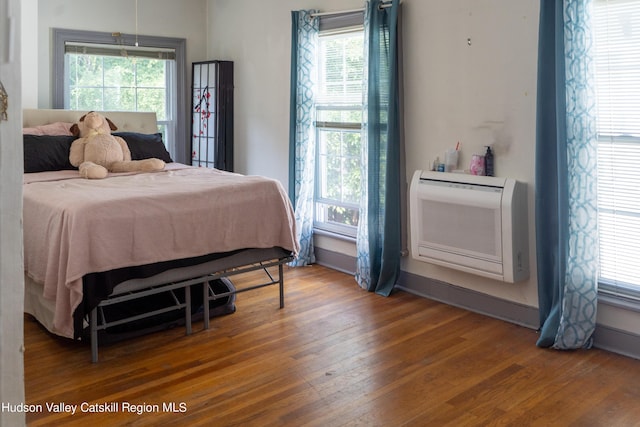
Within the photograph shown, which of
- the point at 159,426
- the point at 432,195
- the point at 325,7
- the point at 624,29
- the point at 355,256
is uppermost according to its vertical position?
the point at 325,7

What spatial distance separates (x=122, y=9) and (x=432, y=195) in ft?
12.0

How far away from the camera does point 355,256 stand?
4695 mm

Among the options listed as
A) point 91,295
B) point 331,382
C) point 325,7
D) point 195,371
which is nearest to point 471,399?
point 331,382

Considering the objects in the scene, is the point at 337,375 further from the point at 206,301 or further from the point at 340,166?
the point at 340,166

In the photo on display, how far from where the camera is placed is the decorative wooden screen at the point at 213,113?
5.75 meters

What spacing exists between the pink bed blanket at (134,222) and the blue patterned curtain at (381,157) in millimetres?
746

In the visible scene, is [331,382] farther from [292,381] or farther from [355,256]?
[355,256]

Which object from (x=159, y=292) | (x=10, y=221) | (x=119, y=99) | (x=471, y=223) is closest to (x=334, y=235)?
(x=471, y=223)

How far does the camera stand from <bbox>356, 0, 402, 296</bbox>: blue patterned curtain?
13.4 feet

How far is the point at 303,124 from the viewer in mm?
4848

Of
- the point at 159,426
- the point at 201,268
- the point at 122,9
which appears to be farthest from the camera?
the point at 122,9

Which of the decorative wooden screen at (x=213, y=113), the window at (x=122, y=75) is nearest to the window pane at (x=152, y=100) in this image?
the window at (x=122, y=75)

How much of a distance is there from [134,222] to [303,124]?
2111 millimetres

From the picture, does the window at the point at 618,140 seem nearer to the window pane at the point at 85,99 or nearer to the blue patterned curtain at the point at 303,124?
the blue patterned curtain at the point at 303,124
